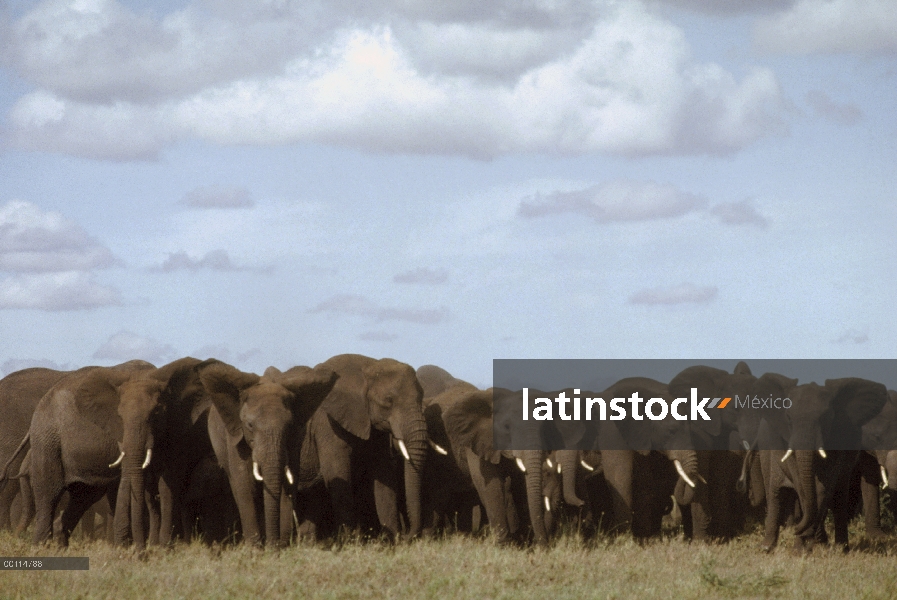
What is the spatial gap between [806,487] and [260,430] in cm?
829

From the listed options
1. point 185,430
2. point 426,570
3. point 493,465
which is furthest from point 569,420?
point 185,430

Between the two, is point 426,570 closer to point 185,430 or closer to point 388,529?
point 388,529

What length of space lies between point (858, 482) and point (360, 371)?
905 cm

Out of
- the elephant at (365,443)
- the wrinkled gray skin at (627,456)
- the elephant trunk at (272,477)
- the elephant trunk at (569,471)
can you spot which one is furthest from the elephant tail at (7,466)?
the wrinkled gray skin at (627,456)

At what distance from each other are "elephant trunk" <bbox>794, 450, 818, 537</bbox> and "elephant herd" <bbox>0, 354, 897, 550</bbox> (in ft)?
0.11

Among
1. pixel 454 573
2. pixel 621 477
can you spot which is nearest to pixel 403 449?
pixel 621 477

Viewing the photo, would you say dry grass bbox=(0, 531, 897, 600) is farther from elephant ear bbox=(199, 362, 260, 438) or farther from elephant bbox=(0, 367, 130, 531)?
elephant bbox=(0, 367, 130, 531)

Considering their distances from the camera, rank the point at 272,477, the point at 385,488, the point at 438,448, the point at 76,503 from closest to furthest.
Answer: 1. the point at 272,477
2. the point at 76,503
3. the point at 438,448
4. the point at 385,488

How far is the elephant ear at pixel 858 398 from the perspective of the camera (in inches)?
806

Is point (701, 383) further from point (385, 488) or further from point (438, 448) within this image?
point (385, 488)

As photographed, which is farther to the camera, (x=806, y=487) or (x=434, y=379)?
(x=434, y=379)

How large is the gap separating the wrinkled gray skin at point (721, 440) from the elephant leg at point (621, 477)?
110 cm

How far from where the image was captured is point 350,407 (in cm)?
2022
